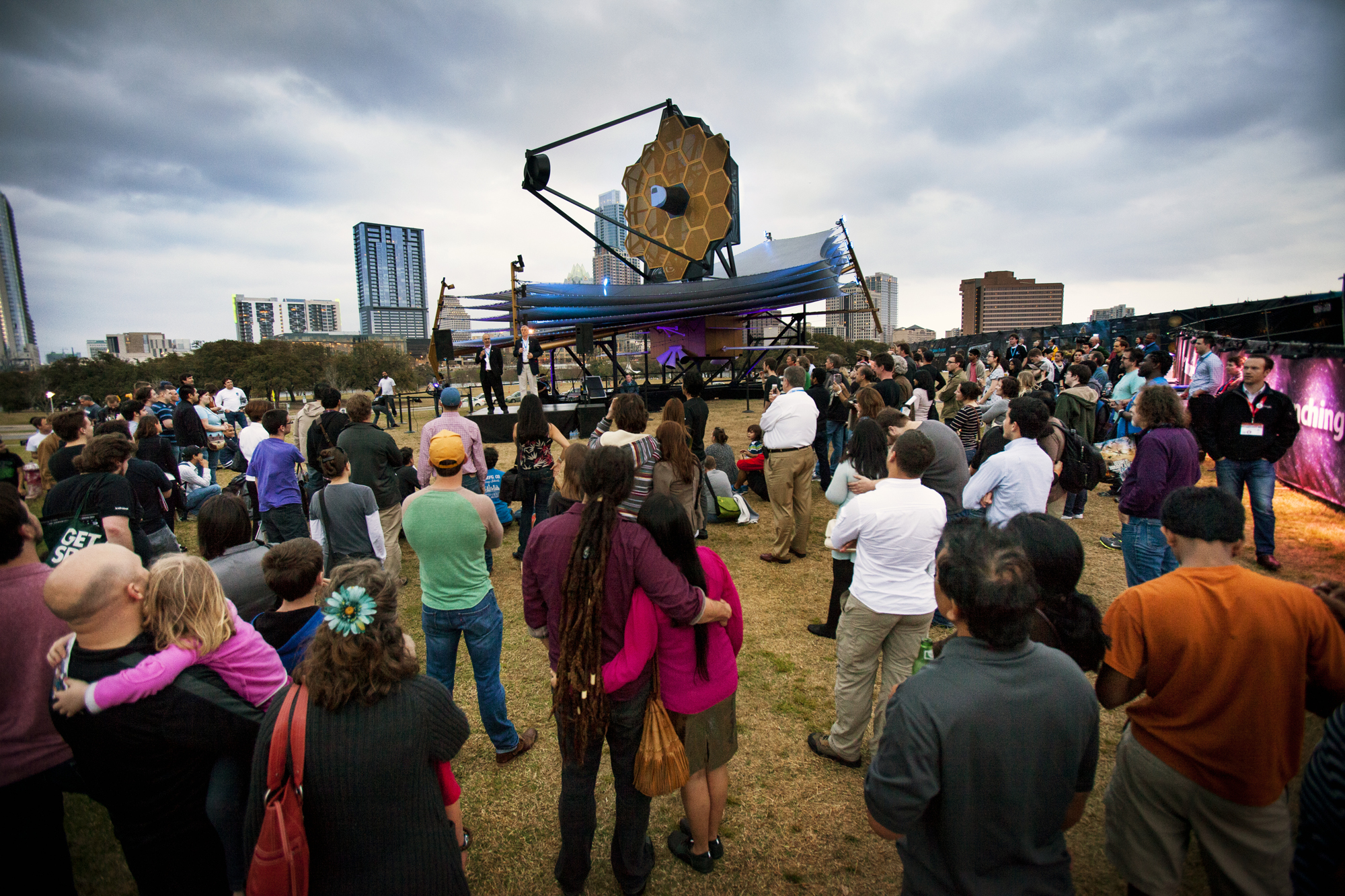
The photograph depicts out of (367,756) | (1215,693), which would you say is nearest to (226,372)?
(367,756)

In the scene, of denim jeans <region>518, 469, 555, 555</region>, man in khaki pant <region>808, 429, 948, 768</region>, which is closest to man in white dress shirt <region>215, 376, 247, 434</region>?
denim jeans <region>518, 469, 555, 555</region>

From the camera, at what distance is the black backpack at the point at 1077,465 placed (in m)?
3.90

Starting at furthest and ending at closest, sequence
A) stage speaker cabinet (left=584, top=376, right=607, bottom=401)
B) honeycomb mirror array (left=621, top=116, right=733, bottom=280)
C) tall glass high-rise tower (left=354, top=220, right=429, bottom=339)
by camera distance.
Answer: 1. tall glass high-rise tower (left=354, top=220, right=429, bottom=339)
2. honeycomb mirror array (left=621, top=116, right=733, bottom=280)
3. stage speaker cabinet (left=584, top=376, right=607, bottom=401)

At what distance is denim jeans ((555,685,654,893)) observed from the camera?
77.8 inches

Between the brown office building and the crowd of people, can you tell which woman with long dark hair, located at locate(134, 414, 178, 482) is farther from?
the brown office building

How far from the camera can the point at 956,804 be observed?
1278 mm

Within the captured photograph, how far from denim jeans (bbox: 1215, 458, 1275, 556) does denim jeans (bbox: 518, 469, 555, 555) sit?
5583 millimetres

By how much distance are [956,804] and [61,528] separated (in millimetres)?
4479

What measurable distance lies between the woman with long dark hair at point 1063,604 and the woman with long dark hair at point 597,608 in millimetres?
1037

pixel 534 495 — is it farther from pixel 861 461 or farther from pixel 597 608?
pixel 597 608

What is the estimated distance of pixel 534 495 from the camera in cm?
489

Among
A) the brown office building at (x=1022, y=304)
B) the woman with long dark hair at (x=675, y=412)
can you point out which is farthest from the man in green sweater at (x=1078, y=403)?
the brown office building at (x=1022, y=304)

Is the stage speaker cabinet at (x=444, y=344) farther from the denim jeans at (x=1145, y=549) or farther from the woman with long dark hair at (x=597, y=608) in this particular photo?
the denim jeans at (x=1145, y=549)

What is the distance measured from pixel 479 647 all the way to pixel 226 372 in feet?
141
